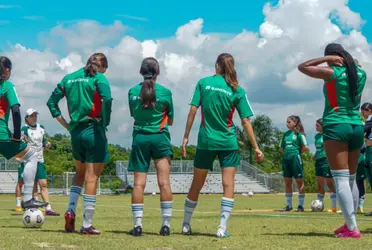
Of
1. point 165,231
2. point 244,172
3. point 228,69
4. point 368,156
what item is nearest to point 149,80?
point 228,69

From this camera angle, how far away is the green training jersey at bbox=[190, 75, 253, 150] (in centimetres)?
862

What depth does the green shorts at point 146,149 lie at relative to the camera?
861 cm

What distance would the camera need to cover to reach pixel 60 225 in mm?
10352

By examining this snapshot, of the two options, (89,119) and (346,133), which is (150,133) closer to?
(89,119)

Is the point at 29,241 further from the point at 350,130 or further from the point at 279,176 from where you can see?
the point at 279,176

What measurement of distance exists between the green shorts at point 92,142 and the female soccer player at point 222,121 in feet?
3.60

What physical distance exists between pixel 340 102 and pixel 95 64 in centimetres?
328

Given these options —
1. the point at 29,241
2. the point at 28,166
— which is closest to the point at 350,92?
the point at 29,241

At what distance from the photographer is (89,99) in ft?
28.4

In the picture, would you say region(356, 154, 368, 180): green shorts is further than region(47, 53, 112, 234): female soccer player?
Yes

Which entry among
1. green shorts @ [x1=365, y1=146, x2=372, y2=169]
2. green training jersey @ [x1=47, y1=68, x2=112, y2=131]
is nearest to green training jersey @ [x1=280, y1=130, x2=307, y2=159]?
green shorts @ [x1=365, y1=146, x2=372, y2=169]

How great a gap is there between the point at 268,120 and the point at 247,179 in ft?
73.4

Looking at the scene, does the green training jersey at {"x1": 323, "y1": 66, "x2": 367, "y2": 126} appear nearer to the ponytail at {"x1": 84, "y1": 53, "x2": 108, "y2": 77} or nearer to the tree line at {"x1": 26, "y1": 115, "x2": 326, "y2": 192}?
the ponytail at {"x1": 84, "y1": 53, "x2": 108, "y2": 77}

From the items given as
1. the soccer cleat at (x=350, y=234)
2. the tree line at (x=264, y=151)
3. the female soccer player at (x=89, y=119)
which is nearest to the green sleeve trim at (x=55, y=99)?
the female soccer player at (x=89, y=119)
